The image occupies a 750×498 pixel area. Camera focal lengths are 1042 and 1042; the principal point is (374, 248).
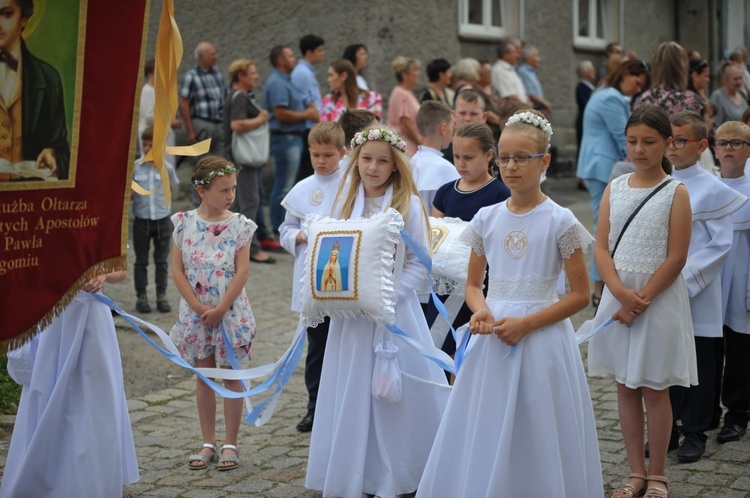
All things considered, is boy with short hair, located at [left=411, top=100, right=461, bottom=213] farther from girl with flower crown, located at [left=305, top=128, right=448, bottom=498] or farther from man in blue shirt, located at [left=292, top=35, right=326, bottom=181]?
A: man in blue shirt, located at [left=292, top=35, right=326, bottom=181]

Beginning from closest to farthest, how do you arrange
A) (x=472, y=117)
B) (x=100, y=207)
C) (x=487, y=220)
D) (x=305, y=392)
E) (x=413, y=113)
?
(x=100, y=207) < (x=487, y=220) < (x=305, y=392) < (x=472, y=117) < (x=413, y=113)

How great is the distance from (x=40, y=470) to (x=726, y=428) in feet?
12.4

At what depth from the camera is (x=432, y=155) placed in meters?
7.03

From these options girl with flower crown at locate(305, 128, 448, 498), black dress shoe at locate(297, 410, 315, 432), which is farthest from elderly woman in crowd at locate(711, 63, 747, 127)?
girl with flower crown at locate(305, 128, 448, 498)

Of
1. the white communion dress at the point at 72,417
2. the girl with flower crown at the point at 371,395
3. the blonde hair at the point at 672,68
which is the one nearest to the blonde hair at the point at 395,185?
the girl with flower crown at the point at 371,395

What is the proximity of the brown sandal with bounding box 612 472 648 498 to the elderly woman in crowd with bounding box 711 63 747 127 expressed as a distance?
757 centimetres

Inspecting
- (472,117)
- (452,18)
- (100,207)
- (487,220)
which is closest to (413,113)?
(472,117)

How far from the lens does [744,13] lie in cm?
2170

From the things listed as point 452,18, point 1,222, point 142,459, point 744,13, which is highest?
point 744,13

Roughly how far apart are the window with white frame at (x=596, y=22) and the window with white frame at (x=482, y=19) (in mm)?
1828

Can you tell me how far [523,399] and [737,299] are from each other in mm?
2152

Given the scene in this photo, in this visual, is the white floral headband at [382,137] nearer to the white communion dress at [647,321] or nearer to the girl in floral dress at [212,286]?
the girl in floral dress at [212,286]

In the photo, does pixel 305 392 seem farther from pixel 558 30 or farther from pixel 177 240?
pixel 558 30

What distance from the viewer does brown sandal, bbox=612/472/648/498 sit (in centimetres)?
504
